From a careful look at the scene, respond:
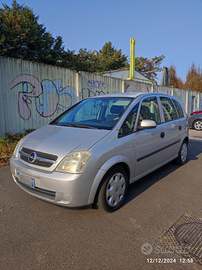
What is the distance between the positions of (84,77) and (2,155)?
530 centimetres

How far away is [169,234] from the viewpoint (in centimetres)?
238

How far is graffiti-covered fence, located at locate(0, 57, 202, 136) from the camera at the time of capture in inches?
265

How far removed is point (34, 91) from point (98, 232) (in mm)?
6204

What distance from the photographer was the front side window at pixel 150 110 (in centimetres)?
350

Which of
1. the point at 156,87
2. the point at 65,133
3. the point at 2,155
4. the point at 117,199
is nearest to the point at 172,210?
the point at 117,199

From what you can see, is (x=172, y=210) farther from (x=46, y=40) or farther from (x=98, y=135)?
(x=46, y=40)

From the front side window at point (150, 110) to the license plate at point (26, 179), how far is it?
1.91 m

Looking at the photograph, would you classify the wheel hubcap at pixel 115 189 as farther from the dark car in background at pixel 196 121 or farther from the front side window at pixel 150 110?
the dark car in background at pixel 196 121

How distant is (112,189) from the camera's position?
2.76m

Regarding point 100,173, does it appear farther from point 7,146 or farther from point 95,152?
point 7,146

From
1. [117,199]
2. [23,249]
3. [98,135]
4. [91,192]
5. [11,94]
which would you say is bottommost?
[23,249]

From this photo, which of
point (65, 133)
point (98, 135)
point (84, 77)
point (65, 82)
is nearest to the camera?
point (98, 135)

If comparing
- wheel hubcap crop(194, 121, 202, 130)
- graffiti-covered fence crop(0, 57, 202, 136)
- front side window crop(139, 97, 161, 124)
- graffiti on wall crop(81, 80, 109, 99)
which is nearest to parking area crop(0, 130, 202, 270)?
front side window crop(139, 97, 161, 124)

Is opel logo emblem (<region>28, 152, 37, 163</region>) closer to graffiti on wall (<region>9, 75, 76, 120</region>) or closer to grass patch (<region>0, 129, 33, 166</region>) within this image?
grass patch (<region>0, 129, 33, 166</region>)
